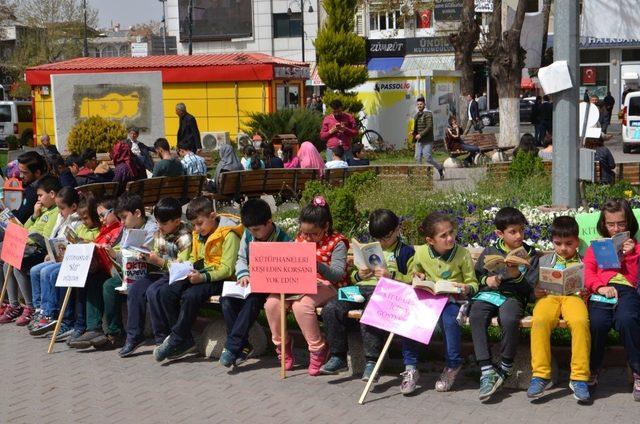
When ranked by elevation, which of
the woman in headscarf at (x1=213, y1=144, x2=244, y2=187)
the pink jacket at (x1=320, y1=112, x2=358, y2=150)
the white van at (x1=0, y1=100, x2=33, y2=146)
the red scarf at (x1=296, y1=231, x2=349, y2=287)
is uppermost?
the white van at (x1=0, y1=100, x2=33, y2=146)

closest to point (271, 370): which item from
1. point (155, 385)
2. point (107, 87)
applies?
point (155, 385)

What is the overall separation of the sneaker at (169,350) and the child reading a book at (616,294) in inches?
128

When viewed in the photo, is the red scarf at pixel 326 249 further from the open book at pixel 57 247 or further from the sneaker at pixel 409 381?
the open book at pixel 57 247

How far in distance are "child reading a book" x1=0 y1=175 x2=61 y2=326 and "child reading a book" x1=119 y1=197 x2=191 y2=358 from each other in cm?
195

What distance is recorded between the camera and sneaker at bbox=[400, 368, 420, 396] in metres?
7.26

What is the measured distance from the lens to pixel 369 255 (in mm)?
7488

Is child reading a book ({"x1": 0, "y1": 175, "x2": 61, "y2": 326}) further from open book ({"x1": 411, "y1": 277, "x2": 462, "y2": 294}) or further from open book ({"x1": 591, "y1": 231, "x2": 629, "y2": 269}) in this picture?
open book ({"x1": 591, "y1": 231, "x2": 629, "y2": 269})

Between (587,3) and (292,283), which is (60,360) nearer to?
(292,283)

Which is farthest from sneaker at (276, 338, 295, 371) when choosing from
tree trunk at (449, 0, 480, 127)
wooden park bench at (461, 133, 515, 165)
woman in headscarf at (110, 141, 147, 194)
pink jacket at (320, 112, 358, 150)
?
tree trunk at (449, 0, 480, 127)

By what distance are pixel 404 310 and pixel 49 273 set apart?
3.91 m

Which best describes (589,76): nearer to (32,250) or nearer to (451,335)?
(32,250)

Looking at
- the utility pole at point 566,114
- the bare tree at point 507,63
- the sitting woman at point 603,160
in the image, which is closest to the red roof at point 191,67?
the bare tree at point 507,63

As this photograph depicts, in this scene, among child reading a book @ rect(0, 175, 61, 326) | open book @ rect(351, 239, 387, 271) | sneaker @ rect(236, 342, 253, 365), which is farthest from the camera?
child reading a book @ rect(0, 175, 61, 326)

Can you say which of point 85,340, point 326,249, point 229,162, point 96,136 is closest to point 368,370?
point 326,249
